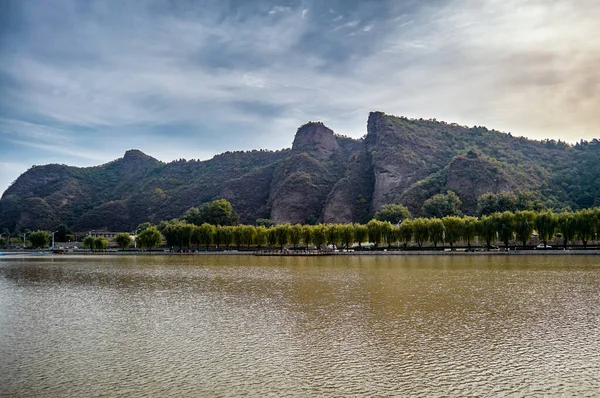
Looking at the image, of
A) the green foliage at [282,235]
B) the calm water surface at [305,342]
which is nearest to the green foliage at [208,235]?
the green foliage at [282,235]

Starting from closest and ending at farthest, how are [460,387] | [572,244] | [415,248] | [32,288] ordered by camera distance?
[460,387] → [32,288] → [572,244] → [415,248]

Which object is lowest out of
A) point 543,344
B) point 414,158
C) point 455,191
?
point 543,344

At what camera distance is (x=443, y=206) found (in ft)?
421

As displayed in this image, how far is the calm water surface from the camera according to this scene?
13086 millimetres

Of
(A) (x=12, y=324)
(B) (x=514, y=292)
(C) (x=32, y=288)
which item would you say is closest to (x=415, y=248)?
(B) (x=514, y=292)

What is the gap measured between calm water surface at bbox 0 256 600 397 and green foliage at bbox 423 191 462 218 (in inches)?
3793

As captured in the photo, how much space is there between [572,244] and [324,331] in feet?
277

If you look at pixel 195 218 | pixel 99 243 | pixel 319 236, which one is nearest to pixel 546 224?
pixel 319 236

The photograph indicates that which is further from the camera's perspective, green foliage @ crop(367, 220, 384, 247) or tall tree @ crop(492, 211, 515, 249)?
green foliage @ crop(367, 220, 384, 247)

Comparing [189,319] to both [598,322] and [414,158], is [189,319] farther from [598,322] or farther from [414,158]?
[414,158]

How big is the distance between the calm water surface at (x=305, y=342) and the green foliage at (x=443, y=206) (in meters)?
96.3

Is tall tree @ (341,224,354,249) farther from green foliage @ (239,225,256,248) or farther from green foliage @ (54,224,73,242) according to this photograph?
green foliage @ (54,224,73,242)

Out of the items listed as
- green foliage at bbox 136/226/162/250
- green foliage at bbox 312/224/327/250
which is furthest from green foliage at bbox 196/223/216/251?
green foliage at bbox 312/224/327/250

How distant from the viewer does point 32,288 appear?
122ft
